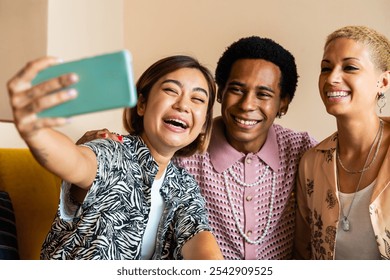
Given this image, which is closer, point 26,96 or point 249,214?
point 26,96

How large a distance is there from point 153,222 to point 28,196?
0.48 metres

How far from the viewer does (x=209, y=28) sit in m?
2.27

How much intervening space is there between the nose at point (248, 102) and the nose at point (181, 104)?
268mm

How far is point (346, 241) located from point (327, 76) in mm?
467

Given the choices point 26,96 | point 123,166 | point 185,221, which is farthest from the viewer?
point 185,221

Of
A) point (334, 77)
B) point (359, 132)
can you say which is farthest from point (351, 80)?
point (359, 132)

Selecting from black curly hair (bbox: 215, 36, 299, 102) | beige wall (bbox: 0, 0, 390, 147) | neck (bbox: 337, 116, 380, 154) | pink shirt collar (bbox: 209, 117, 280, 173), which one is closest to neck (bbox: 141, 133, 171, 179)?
pink shirt collar (bbox: 209, 117, 280, 173)

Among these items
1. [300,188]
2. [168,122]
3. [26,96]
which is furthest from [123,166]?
[300,188]

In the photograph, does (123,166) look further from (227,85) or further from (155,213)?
(227,85)

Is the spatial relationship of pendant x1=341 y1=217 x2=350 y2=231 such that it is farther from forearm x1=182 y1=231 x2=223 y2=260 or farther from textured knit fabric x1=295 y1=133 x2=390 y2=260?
forearm x1=182 y1=231 x2=223 y2=260

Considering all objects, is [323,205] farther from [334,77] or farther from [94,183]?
[94,183]

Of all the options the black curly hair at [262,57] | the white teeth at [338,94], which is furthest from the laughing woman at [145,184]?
the white teeth at [338,94]

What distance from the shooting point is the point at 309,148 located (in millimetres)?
1590

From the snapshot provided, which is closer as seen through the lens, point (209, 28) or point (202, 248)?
point (202, 248)
